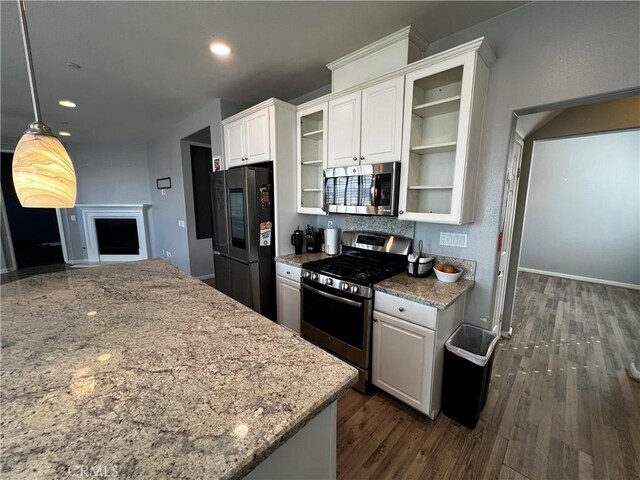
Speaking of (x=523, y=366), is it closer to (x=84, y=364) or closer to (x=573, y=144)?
(x=84, y=364)

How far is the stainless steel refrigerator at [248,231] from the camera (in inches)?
105

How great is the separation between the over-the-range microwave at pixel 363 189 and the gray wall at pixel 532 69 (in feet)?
1.59

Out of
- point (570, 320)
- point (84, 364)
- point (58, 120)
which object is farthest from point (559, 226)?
point (58, 120)

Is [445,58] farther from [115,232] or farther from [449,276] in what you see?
[115,232]

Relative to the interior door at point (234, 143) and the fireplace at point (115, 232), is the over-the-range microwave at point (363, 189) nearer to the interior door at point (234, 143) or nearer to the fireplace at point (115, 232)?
the interior door at point (234, 143)

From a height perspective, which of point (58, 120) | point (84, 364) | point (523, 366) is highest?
point (58, 120)

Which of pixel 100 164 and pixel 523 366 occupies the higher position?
pixel 100 164

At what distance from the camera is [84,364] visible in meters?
0.91

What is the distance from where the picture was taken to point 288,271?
2.64m

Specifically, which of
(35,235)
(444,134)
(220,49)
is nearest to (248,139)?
(220,49)

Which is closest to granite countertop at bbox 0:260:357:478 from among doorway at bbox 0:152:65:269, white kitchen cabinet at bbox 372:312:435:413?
white kitchen cabinet at bbox 372:312:435:413

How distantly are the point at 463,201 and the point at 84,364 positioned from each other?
2.10 m

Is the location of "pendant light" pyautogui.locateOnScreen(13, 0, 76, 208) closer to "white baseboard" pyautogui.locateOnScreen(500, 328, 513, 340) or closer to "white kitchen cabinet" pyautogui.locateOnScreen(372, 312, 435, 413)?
"white kitchen cabinet" pyautogui.locateOnScreen(372, 312, 435, 413)

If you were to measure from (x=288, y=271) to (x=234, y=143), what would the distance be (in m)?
1.68
